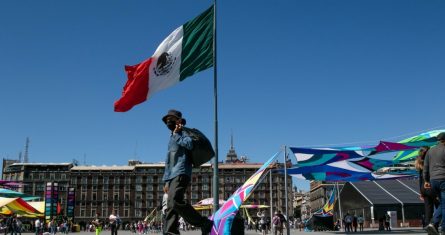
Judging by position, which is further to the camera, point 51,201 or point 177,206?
→ point 51,201

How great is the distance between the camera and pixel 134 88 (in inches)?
484

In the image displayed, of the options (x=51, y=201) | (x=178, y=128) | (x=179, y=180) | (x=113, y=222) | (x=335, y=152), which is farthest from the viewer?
(x=51, y=201)

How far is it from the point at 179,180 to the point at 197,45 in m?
7.63

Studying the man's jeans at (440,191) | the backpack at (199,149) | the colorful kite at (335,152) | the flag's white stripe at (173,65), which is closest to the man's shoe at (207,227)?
the backpack at (199,149)

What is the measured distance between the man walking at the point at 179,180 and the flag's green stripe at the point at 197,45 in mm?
6335

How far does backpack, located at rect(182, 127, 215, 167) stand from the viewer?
6.26m

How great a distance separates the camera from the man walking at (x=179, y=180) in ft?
19.4

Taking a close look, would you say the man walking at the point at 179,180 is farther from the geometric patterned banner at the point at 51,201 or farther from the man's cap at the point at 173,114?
the geometric patterned banner at the point at 51,201

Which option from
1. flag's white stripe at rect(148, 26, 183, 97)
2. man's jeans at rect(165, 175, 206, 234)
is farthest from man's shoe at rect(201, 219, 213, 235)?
flag's white stripe at rect(148, 26, 183, 97)

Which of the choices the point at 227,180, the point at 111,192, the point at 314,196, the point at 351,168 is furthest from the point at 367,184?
the point at 314,196

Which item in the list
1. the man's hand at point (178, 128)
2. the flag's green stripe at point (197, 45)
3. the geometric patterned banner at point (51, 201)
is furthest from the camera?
the geometric patterned banner at point (51, 201)

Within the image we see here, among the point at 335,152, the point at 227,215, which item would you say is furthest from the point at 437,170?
the point at 335,152

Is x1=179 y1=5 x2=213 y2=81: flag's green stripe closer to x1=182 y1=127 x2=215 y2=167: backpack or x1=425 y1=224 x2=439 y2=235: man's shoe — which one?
x1=182 y1=127 x2=215 y2=167: backpack

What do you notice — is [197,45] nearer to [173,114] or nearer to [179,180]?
[173,114]
